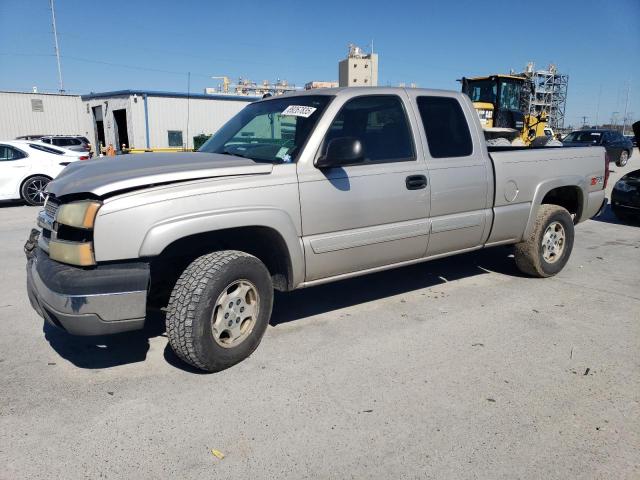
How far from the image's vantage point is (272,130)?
4.06 metres

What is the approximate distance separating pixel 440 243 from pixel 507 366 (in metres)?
1.31

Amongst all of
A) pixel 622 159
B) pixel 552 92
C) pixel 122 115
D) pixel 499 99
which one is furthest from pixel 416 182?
pixel 552 92

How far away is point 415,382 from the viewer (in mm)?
3293

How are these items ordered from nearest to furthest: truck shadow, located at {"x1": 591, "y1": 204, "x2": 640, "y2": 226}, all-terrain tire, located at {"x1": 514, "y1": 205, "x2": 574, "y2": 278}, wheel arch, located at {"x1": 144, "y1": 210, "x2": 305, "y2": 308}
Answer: wheel arch, located at {"x1": 144, "y1": 210, "x2": 305, "y2": 308} < all-terrain tire, located at {"x1": 514, "y1": 205, "x2": 574, "y2": 278} < truck shadow, located at {"x1": 591, "y1": 204, "x2": 640, "y2": 226}

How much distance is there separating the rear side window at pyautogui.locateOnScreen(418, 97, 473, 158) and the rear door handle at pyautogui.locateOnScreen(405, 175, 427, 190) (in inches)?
10.9

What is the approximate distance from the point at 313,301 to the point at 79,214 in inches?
96.6

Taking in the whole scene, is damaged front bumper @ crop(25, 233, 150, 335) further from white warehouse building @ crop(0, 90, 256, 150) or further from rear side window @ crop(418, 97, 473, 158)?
white warehouse building @ crop(0, 90, 256, 150)

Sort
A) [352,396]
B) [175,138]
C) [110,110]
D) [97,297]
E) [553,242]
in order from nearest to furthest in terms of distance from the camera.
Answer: [97,297], [352,396], [553,242], [175,138], [110,110]

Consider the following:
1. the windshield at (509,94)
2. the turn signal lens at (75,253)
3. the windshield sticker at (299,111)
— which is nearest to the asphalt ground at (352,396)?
the turn signal lens at (75,253)

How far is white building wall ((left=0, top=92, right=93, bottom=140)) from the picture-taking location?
101 feet

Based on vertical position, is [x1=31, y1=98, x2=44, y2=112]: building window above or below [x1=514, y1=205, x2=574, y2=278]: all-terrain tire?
above

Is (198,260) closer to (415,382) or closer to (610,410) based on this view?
(415,382)

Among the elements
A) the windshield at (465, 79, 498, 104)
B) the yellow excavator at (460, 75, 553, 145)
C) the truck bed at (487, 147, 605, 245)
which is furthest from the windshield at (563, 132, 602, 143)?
the truck bed at (487, 147, 605, 245)

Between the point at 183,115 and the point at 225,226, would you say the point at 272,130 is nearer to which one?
the point at 225,226
